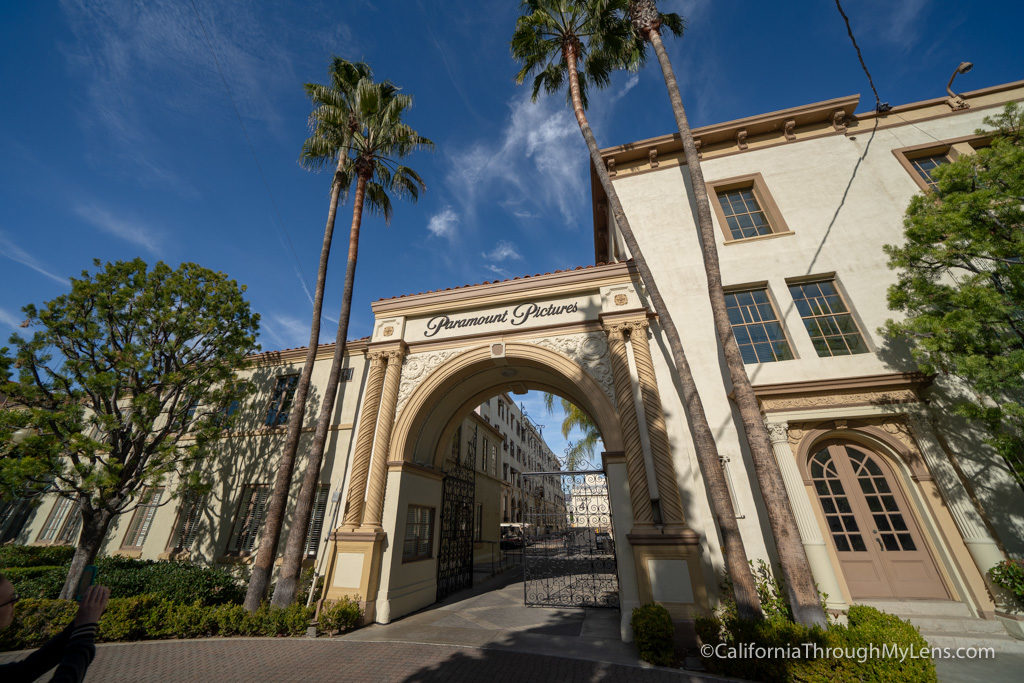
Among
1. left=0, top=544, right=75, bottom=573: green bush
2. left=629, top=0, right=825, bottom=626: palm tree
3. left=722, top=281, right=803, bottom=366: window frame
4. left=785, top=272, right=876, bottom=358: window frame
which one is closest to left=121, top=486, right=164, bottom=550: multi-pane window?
left=0, top=544, right=75, bottom=573: green bush

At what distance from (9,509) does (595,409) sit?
87.2ft

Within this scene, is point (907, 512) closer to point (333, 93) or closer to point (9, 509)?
point (333, 93)

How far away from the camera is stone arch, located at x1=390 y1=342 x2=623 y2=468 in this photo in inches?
425

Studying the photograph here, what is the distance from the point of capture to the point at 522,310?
12.5 meters

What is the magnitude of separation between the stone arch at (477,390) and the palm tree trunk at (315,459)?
79.3 inches

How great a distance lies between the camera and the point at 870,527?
843cm

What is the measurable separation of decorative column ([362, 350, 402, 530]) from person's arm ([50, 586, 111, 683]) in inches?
335

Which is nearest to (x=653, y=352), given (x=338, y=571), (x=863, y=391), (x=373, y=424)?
(x=863, y=391)

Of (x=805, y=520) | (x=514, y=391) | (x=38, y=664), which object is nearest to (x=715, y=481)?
(x=805, y=520)

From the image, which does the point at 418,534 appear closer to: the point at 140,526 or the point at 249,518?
the point at 249,518

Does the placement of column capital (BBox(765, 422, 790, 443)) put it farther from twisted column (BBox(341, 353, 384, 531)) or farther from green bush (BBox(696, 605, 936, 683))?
twisted column (BBox(341, 353, 384, 531))

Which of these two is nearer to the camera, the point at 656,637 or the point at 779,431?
the point at 656,637

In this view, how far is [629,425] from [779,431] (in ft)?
10.7

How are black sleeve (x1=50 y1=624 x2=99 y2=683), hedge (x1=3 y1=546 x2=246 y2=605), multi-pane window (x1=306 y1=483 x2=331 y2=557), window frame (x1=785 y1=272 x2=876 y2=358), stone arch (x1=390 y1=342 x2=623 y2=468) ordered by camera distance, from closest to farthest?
1. black sleeve (x1=50 y1=624 x2=99 y2=683)
2. window frame (x1=785 y1=272 x2=876 y2=358)
3. hedge (x1=3 y1=546 x2=246 y2=605)
4. stone arch (x1=390 y1=342 x2=623 y2=468)
5. multi-pane window (x1=306 y1=483 x2=331 y2=557)
